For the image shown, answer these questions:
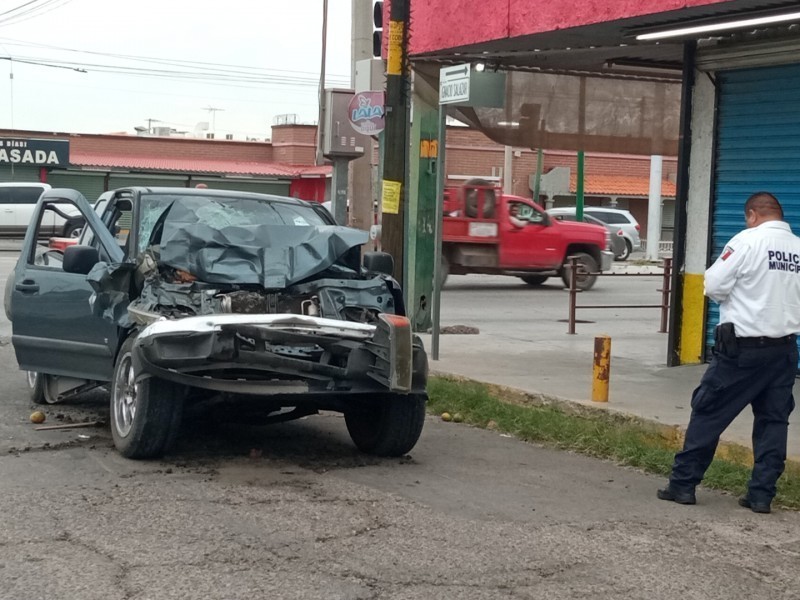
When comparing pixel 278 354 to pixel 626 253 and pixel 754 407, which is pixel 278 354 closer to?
pixel 754 407

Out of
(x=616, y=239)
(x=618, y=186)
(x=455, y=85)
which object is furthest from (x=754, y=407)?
(x=618, y=186)

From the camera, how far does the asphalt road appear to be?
5.04 metres

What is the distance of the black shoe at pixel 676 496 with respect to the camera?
22.1 feet

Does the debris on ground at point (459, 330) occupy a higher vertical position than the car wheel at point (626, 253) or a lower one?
higher

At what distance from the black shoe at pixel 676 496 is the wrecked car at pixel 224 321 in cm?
159

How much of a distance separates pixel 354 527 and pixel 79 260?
312 cm

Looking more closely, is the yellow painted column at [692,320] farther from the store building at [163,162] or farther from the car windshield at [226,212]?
the store building at [163,162]

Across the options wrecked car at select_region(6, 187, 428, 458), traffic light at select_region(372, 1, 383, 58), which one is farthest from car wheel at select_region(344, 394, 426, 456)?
traffic light at select_region(372, 1, 383, 58)

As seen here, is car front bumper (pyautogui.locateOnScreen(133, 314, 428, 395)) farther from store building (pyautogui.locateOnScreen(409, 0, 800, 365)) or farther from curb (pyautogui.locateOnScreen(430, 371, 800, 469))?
store building (pyautogui.locateOnScreen(409, 0, 800, 365))

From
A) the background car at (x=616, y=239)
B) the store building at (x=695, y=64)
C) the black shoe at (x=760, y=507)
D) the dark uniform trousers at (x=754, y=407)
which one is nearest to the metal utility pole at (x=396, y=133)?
the store building at (x=695, y=64)

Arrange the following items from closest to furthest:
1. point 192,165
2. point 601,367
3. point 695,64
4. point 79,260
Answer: point 79,260
point 601,367
point 695,64
point 192,165

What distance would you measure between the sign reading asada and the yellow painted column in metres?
39.3

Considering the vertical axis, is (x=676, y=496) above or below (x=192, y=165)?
below

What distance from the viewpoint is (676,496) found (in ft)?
22.3
